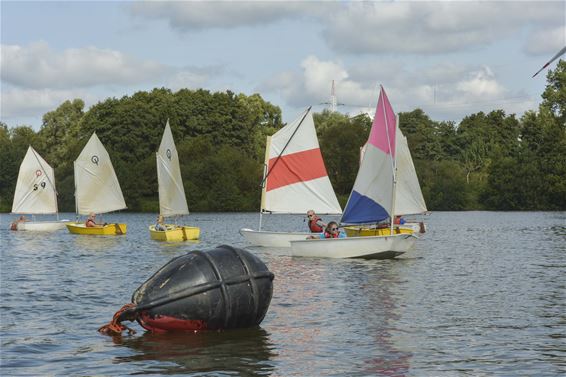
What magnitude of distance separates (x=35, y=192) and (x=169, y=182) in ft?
76.1

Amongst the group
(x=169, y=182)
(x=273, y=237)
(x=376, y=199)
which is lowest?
(x=273, y=237)

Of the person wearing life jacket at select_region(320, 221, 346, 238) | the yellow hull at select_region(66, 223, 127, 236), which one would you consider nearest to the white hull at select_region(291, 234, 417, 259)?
the person wearing life jacket at select_region(320, 221, 346, 238)

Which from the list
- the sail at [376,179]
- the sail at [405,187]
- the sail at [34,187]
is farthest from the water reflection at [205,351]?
the sail at [34,187]

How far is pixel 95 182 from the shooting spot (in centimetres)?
7431

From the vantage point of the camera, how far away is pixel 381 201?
43812mm

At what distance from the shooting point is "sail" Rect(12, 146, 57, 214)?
81.8 metres

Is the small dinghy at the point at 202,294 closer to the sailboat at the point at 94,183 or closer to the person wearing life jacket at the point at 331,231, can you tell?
the person wearing life jacket at the point at 331,231

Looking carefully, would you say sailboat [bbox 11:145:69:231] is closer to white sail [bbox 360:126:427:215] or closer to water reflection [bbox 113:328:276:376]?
white sail [bbox 360:126:427:215]

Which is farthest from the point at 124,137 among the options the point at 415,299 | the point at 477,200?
the point at 415,299

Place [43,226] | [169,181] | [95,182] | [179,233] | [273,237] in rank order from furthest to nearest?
[43,226] → [95,182] → [169,181] → [179,233] → [273,237]

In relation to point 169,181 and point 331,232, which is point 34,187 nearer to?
point 169,181

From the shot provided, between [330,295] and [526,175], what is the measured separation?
392 ft

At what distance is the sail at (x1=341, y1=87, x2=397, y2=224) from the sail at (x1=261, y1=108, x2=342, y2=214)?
5590 millimetres

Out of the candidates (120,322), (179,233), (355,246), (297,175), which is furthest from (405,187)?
(120,322)
